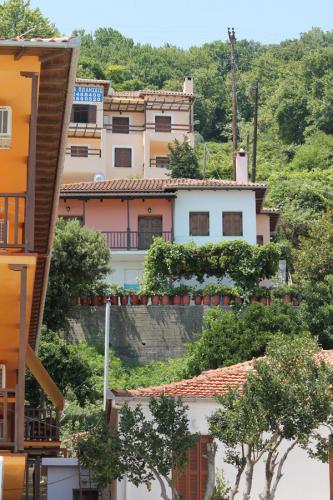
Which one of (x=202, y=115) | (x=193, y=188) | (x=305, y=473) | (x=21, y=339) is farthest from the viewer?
(x=202, y=115)

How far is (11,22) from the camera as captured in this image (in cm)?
9069

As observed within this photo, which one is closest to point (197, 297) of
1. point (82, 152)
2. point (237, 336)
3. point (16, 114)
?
point (237, 336)

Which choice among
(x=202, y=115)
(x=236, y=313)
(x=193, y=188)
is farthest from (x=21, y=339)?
(x=202, y=115)

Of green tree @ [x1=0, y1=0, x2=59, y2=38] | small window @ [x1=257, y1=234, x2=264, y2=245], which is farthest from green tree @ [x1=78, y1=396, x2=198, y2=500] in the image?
green tree @ [x1=0, y1=0, x2=59, y2=38]

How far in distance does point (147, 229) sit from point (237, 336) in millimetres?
16657

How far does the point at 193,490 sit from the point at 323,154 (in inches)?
2681

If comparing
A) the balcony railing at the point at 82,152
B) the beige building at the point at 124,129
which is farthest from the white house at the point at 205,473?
the balcony railing at the point at 82,152

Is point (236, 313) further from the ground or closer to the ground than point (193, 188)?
closer to the ground

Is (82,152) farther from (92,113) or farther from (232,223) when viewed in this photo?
(232,223)

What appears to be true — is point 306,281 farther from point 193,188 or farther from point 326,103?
point 326,103

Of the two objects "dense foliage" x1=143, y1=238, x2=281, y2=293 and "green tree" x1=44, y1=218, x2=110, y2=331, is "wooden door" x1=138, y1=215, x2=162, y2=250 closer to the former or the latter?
"dense foliage" x1=143, y1=238, x2=281, y2=293

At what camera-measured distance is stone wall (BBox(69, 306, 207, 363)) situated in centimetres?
4391

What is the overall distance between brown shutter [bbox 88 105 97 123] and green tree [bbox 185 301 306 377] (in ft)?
122

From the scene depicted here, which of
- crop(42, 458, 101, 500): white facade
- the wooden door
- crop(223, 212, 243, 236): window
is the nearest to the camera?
crop(42, 458, 101, 500): white facade
